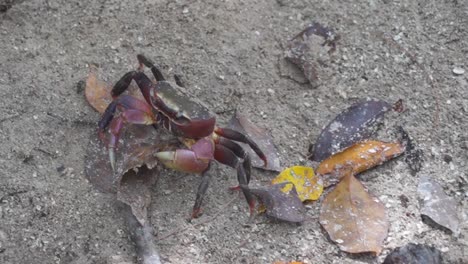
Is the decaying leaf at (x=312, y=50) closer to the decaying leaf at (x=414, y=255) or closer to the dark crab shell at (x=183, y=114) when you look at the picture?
the dark crab shell at (x=183, y=114)

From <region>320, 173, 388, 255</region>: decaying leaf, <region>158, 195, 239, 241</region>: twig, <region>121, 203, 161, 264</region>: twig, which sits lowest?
<region>158, 195, 239, 241</region>: twig

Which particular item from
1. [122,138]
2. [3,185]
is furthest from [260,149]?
[3,185]

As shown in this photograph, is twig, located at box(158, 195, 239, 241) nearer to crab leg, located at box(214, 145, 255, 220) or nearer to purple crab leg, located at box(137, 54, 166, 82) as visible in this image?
crab leg, located at box(214, 145, 255, 220)

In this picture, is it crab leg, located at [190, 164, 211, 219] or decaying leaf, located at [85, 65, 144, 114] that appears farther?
decaying leaf, located at [85, 65, 144, 114]

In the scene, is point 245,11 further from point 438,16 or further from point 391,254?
point 391,254

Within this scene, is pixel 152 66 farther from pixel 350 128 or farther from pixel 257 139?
pixel 350 128

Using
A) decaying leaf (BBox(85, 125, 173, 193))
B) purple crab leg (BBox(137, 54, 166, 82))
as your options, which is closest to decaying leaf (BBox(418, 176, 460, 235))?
decaying leaf (BBox(85, 125, 173, 193))
